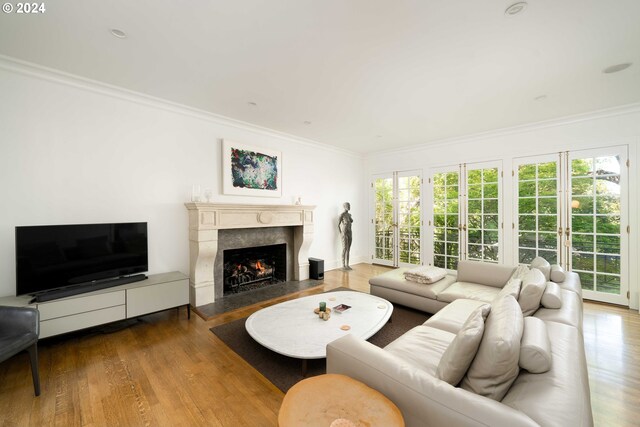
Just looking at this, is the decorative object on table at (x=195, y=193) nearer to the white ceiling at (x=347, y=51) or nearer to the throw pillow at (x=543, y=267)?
the white ceiling at (x=347, y=51)

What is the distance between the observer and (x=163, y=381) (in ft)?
6.78

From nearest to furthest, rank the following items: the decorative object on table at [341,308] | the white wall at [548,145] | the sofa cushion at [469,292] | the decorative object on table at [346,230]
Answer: the decorative object on table at [341,308], the sofa cushion at [469,292], the white wall at [548,145], the decorative object on table at [346,230]

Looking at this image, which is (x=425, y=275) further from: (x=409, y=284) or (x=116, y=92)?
(x=116, y=92)

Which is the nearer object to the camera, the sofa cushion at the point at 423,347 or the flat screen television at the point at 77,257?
the sofa cushion at the point at 423,347

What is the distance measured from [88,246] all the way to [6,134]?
1308mm

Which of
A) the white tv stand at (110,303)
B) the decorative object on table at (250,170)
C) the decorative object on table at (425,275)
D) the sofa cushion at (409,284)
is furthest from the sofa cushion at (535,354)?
the decorative object on table at (250,170)

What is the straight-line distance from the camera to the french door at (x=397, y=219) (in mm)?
5712

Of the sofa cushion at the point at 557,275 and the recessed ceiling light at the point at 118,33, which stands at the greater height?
the recessed ceiling light at the point at 118,33

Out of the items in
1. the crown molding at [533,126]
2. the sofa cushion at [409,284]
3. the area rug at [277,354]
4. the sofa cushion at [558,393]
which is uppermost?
the crown molding at [533,126]

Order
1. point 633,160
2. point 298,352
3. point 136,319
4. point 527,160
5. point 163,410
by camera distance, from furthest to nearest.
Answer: point 527,160, point 633,160, point 136,319, point 298,352, point 163,410

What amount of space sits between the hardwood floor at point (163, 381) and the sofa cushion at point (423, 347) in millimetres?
950

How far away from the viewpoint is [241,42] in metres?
2.23

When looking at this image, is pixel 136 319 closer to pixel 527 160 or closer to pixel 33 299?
pixel 33 299

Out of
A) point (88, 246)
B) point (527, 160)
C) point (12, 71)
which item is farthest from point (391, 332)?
point (12, 71)
